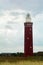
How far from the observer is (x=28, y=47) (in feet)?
167

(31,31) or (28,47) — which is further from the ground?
(31,31)

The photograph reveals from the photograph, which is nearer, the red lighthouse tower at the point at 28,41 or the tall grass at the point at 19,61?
the tall grass at the point at 19,61

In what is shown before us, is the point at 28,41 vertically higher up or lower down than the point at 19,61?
higher up

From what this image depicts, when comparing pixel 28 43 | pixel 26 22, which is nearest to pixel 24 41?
pixel 28 43

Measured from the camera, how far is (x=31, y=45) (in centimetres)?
5088

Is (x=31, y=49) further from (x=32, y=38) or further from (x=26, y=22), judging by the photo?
(x=26, y=22)

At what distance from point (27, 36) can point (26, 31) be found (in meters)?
1.16

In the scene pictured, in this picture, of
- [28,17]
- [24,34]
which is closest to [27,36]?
[24,34]

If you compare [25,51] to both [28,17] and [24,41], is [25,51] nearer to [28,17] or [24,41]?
[24,41]

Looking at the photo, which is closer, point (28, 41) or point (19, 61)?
point (19, 61)

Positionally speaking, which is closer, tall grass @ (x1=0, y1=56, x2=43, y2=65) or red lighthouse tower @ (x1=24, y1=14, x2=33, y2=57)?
tall grass @ (x1=0, y1=56, x2=43, y2=65)

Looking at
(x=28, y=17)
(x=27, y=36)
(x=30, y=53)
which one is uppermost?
(x=28, y=17)

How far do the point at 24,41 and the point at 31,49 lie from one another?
2.12m

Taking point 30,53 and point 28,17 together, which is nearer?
point 30,53
